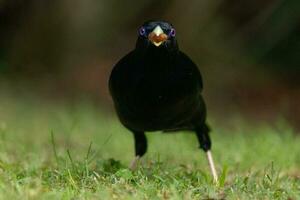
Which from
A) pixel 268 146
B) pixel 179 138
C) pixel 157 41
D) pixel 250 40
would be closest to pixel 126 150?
pixel 179 138

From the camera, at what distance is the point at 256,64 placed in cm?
1253

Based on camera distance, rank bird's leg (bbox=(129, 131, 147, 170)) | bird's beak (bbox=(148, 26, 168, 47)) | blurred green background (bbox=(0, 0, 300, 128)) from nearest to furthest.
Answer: bird's beak (bbox=(148, 26, 168, 47)) < bird's leg (bbox=(129, 131, 147, 170)) < blurred green background (bbox=(0, 0, 300, 128))

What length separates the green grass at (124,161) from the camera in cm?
421

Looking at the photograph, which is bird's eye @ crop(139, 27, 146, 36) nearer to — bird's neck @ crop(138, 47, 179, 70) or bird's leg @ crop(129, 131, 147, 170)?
bird's neck @ crop(138, 47, 179, 70)

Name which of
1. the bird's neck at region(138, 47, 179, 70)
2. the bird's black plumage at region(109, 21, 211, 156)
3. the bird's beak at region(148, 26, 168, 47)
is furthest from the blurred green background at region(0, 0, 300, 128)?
the bird's beak at region(148, 26, 168, 47)

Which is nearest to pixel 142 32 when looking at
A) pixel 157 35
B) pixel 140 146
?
pixel 157 35

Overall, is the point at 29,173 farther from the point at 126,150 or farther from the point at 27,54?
the point at 27,54

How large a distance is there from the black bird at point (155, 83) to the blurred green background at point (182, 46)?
249 inches

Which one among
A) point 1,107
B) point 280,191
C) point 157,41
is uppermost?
point 1,107

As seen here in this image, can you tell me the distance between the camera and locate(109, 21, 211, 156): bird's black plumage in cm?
456

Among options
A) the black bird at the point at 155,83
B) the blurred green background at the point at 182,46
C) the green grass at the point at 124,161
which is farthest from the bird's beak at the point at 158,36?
the blurred green background at the point at 182,46

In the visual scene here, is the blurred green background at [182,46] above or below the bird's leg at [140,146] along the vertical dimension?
above

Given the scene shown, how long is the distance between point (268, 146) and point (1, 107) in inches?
169

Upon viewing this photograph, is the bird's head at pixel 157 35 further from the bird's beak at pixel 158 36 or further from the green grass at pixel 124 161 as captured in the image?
the green grass at pixel 124 161
